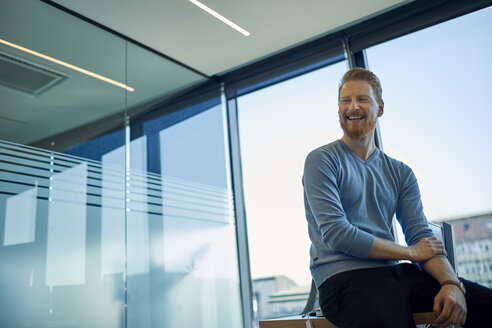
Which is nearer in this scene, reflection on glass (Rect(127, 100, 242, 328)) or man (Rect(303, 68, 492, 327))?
man (Rect(303, 68, 492, 327))

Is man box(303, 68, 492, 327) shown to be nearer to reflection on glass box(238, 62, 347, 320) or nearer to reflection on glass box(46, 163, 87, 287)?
reflection on glass box(46, 163, 87, 287)

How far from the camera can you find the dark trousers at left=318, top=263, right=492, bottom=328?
48.2 inches

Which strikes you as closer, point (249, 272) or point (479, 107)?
point (479, 107)

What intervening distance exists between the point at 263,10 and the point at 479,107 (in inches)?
62.7

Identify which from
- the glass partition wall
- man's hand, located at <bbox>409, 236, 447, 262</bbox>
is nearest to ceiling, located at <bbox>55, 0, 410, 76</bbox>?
the glass partition wall

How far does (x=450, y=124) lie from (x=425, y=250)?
6.52ft

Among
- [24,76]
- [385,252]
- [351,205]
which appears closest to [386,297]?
[385,252]

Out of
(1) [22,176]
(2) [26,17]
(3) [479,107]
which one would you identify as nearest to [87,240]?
(1) [22,176]

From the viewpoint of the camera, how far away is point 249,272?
3.88 meters

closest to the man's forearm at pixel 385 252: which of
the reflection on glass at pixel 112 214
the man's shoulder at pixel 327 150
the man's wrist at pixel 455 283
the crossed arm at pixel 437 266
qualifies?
the crossed arm at pixel 437 266

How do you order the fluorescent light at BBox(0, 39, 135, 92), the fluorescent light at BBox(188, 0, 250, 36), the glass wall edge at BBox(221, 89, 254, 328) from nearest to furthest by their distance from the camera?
the fluorescent light at BBox(0, 39, 135, 92) → the fluorescent light at BBox(188, 0, 250, 36) → the glass wall edge at BBox(221, 89, 254, 328)

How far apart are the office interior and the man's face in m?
1.71

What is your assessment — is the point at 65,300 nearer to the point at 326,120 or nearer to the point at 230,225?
the point at 230,225

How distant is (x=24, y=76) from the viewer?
266 cm
